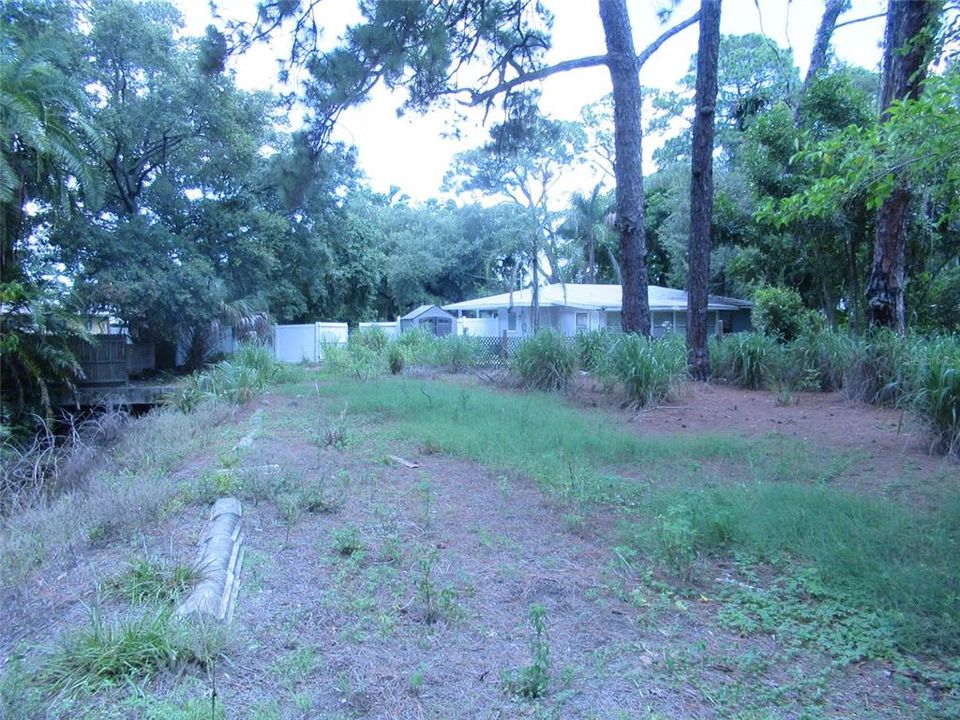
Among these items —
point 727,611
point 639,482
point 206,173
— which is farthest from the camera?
point 206,173

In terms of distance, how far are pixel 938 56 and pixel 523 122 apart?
8857mm

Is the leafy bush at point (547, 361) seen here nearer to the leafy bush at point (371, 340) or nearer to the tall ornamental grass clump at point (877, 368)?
the tall ornamental grass clump at point (877, 368)

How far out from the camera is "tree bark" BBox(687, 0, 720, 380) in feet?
41.4

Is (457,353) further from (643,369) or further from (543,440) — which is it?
(543,440)

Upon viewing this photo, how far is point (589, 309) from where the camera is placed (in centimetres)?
2650

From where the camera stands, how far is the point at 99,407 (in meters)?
15.4

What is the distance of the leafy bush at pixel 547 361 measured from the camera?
12.6 meters

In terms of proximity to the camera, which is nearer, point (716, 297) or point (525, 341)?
point (525, 341)

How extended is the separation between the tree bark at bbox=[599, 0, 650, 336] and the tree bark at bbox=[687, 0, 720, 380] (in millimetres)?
1084

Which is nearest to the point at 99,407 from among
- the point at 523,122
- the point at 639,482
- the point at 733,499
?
the point at 523,122

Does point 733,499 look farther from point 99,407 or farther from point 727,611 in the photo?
point 99,407

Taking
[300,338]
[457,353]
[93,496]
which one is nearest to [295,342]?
[300,338]

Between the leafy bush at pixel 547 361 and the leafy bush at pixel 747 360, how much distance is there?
328 centimetres

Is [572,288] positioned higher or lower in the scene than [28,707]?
higher
